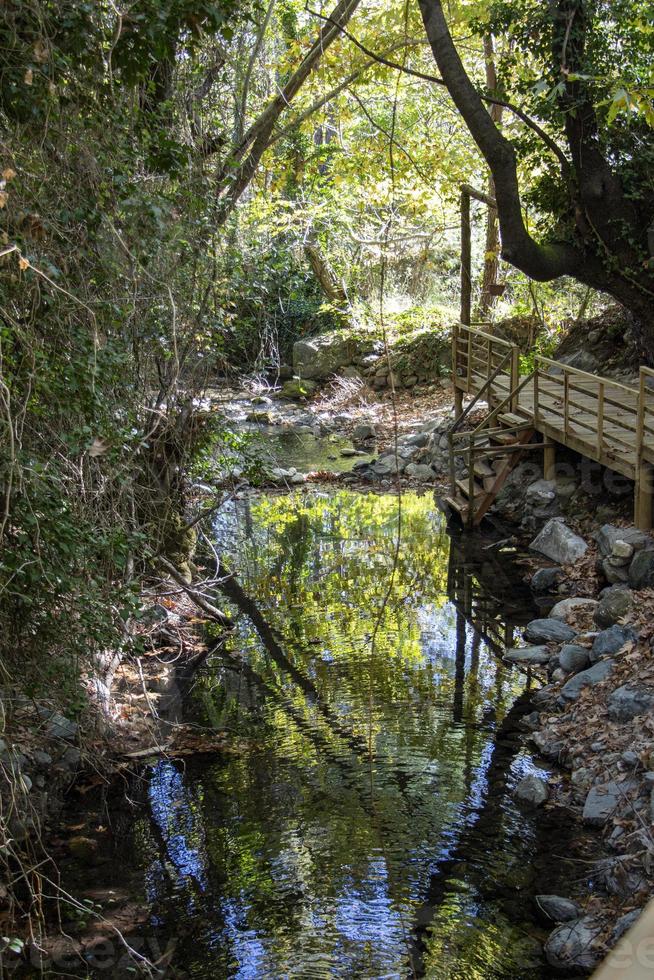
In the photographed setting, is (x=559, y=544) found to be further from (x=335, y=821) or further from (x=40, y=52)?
(x=40, y=52)

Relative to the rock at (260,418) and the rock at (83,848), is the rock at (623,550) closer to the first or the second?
the rock at (83,848)

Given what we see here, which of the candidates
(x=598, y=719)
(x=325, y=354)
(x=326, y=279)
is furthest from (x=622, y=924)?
(x=326, y=279)

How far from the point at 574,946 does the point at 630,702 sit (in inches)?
95.4

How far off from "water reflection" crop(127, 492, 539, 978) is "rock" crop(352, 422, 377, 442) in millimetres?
8738

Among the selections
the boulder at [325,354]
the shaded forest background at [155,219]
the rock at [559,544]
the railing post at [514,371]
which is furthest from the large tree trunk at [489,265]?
the rock at [559,544]

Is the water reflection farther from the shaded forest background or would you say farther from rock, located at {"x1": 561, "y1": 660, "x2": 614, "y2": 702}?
the shaded forest background

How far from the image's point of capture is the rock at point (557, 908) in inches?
202

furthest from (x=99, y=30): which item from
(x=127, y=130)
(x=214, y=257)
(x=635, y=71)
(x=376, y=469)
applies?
(x=376, y=469)

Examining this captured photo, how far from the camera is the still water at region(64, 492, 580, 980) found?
502 centimetres

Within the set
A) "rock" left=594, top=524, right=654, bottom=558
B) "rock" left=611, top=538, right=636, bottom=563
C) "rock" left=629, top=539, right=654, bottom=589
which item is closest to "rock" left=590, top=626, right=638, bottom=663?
"rock" left=629, top=539, right=654, bottom=589

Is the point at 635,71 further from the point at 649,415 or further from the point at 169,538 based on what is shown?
the point at 169,538

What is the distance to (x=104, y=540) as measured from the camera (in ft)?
18.4

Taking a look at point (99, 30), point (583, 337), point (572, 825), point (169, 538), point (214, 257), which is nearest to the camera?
point (99, 30)

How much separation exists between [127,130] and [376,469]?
10841 millimetres
